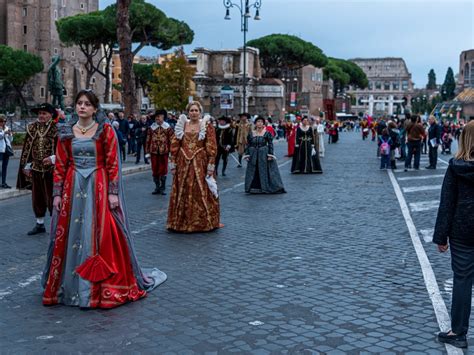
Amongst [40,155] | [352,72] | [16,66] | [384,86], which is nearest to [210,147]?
[40,155]

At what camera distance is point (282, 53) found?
3177 inches

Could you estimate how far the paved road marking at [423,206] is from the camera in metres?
12.2

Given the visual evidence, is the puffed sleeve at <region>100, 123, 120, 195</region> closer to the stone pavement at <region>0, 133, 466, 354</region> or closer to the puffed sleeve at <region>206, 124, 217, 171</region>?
the stone pavement at <region>0, 133, 466, 354</region>

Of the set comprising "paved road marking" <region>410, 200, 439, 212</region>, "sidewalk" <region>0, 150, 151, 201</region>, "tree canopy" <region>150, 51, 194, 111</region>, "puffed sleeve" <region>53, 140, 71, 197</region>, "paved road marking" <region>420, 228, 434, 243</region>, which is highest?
"tree canopy" <region>150, 51, 194, 111</region>

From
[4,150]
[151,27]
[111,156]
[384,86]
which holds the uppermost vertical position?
[384,86]

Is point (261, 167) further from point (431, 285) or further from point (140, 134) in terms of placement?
point (140, 134)

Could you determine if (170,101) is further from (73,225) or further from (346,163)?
(73,225)

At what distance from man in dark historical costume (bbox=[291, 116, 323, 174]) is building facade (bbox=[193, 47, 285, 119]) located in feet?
121

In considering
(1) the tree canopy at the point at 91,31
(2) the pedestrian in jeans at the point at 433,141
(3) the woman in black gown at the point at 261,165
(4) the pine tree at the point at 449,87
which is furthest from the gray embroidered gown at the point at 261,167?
(4) the pine tree at the point at 449,87

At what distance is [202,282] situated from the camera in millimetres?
6668

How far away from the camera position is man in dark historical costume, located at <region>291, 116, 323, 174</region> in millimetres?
19000

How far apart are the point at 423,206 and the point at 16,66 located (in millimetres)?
69740

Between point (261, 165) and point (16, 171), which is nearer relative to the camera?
point (261, 165)

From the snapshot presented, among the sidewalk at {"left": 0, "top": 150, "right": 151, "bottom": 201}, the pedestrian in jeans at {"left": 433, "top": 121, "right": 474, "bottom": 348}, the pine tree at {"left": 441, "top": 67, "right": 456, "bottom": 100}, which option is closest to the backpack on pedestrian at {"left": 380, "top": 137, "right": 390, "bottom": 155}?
the sidewalk at {"left": 0, "top": 150, "right": 151, "bottom": 201}
